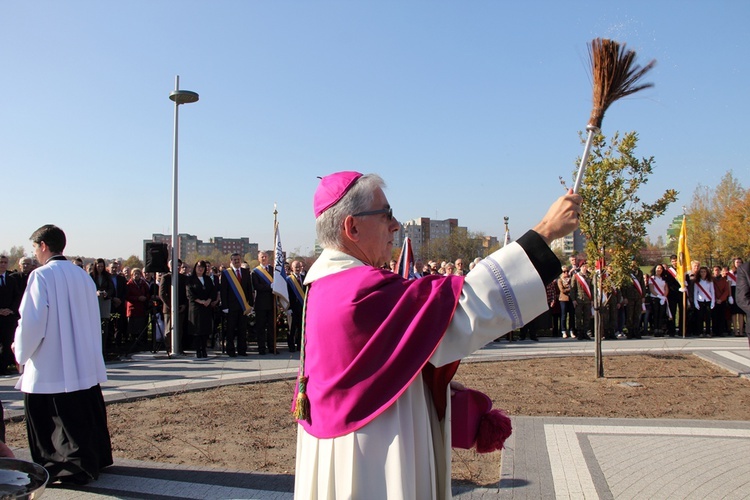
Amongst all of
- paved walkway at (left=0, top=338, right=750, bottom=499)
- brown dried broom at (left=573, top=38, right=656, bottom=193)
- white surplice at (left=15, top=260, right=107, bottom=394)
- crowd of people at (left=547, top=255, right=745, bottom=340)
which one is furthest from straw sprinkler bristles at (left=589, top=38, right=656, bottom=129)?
crowd of people at (left=547, top=255, right=745, bottom=340)

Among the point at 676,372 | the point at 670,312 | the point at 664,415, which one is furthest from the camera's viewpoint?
the point at 670,312

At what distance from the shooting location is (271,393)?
27.5ft

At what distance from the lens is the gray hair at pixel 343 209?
2180 millimetres

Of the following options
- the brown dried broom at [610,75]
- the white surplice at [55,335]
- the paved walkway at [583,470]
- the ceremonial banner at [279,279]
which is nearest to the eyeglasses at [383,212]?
the brown dried broom at [610,75]

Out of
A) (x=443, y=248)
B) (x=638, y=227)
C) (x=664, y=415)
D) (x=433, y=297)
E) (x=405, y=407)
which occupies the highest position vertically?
(x=443, y=248)

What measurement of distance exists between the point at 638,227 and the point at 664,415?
10.6 feet

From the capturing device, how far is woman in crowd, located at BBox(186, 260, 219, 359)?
490 inches

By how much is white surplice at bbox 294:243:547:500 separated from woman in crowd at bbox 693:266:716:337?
1615 cm

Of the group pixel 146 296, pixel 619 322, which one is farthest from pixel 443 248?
Result: pixel 146 296

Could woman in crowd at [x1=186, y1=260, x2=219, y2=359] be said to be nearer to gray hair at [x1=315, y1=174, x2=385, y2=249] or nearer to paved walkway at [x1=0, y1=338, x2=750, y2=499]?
paved walkway at [x1=0, y1=338, x2=750, y2=499]

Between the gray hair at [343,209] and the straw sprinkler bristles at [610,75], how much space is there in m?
1.06

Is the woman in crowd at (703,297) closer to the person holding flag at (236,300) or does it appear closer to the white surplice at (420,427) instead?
the person holding flag at (236,300)

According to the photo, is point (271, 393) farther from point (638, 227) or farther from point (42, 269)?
point (638, 227)

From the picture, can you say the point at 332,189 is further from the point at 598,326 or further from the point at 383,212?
the point at 598,326
